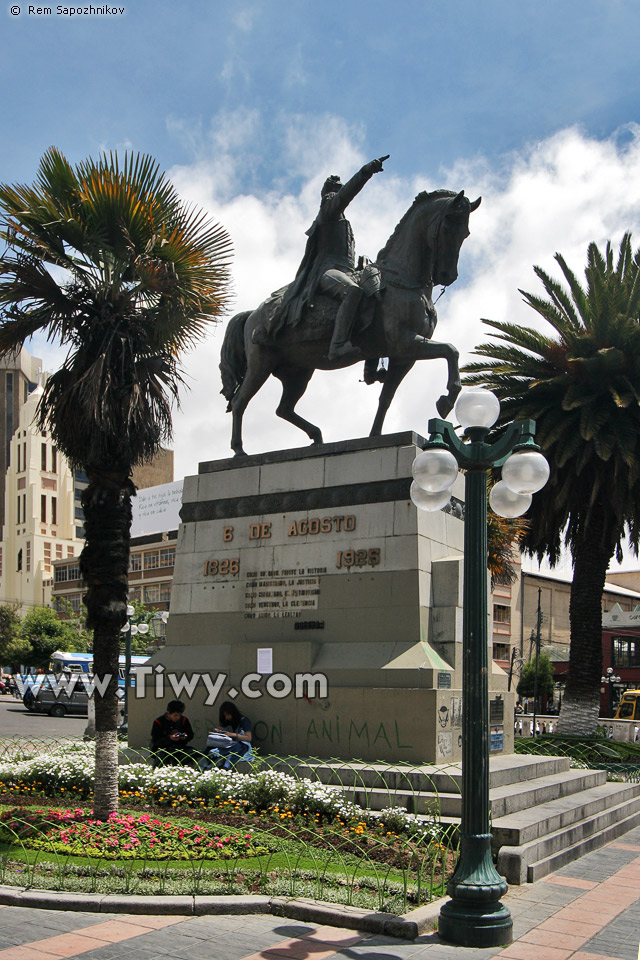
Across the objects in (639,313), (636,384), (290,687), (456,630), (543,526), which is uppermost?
(639,313)

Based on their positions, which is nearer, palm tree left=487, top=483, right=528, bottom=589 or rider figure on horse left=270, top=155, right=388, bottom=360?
rider figure on horse left=270, top=155, right=388, bottom=360

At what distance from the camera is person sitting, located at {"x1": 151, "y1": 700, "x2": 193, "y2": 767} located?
1195 centimetres

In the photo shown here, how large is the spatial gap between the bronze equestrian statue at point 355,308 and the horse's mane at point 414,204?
0.01 metres

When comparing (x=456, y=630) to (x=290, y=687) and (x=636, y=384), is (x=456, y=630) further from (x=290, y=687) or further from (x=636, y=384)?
(x=636, y=384)

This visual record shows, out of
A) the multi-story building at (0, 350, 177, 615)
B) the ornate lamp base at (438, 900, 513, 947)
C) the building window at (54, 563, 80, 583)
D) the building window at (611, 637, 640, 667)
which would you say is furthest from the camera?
the multi-story building at (0, 350, 177, 615)

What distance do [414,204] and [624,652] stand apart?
63631 millimetres

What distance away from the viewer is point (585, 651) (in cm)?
2367

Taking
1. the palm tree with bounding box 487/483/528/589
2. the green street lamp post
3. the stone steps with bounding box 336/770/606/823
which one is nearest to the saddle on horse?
the green street lamp post

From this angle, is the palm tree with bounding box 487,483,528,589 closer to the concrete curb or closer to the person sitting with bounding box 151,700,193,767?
the person sitting with bounding box 151,700,193,767

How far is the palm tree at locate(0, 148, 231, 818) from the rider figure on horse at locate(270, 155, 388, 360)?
329 cm

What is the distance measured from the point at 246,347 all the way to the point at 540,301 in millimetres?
12174

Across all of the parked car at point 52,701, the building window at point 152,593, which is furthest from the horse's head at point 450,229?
the building window at point 152,593

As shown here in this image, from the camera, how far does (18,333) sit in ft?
34.7

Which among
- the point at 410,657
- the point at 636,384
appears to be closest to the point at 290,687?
the point at 410,657
